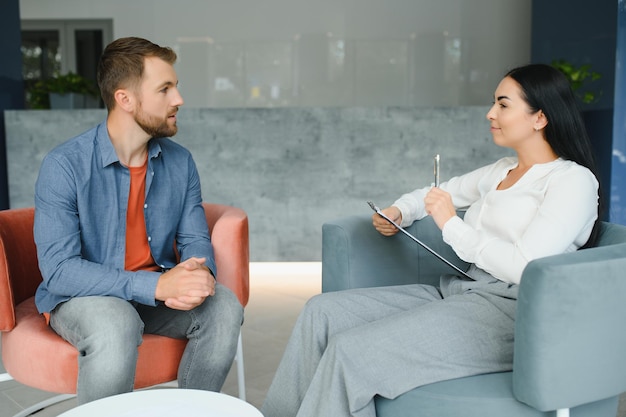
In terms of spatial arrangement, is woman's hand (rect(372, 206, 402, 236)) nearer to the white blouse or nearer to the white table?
the white blouse

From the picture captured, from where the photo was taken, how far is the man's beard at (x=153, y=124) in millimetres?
1887

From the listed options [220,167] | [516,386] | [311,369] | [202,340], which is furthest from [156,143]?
[220,167]

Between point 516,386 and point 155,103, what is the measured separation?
1.23 meters

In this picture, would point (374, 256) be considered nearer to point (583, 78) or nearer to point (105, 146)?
point (105, 146)

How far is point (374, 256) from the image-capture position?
214cm

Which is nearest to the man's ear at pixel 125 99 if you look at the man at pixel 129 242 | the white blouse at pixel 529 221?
the man at pixel 129 242

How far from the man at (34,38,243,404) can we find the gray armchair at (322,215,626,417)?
570 mm

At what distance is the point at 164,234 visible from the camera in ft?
6.48

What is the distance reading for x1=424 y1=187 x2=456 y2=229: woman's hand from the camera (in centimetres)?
175

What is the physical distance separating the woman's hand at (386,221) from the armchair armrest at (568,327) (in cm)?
73

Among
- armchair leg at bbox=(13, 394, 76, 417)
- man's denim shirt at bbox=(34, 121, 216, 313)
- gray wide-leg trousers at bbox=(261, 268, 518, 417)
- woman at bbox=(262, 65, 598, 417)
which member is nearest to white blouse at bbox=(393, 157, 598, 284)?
woman at bbox=(262, 65, 598, 417)

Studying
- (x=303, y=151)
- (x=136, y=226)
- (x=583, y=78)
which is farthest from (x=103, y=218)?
(x=583, y=78)

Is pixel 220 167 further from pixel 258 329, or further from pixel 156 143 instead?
pixel 156 143

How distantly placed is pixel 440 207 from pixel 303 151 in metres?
2.68
